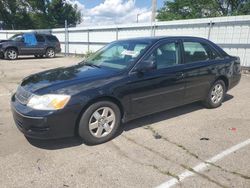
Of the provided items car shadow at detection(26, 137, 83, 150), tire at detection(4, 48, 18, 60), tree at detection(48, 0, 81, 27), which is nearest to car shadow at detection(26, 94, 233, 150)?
car shadow at detection(26, 137, 83, 150)

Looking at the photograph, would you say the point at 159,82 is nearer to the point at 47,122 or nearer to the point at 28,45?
the point at 47,122

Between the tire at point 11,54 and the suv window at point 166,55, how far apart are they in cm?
1424

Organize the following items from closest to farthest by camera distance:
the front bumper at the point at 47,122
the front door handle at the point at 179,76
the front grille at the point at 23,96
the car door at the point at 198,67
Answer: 1. the front bumper at the point at 47,122
2. the front grille at the point at 23,96
3. the front door handle at the point at 179,76
4. the car door at the point at 198,67

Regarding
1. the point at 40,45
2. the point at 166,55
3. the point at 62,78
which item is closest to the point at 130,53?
the point at 166,55

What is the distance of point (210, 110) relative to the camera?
5.62 m

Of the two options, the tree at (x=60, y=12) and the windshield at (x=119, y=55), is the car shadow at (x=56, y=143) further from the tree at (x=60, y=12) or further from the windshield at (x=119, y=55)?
the tree at (x=60, y=12)

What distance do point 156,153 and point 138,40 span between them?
7.19ft

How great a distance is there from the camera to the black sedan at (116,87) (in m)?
3.49

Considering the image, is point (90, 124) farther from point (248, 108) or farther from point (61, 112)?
point (248, 108)

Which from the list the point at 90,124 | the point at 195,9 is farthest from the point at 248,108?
the point at 195,9

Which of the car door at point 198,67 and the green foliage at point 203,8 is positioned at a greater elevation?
the green foliage at point 203,8

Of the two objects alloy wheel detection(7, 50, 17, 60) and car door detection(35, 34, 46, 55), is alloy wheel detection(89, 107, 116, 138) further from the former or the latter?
car door detection(35, 34, 46, 55)

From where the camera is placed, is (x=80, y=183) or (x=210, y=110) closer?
(x=80, y=183)

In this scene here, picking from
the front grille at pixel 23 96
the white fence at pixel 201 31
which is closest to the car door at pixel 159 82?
the front grille at pixel 23 96
